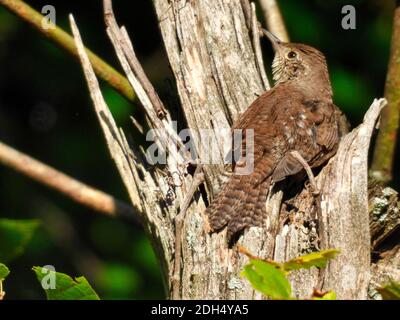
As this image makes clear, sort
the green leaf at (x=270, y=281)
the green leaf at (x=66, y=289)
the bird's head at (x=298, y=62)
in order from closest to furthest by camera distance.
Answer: the green leaf at (x=270, y=281)
the green leaf at (x=66, y=289)
the bird's head at (x=298, y=62)

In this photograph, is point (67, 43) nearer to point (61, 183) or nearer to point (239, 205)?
point (61, 183)

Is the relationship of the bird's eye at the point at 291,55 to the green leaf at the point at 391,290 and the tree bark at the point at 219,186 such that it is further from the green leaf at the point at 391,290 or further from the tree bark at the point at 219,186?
the green leaf at the point at 391,290

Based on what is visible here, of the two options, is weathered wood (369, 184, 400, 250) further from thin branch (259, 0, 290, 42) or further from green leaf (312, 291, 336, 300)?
thin branch (259, 0, 290, 42)

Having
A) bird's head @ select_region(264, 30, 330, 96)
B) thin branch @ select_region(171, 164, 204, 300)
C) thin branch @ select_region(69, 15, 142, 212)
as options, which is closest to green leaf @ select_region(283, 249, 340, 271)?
thin branch @ select_region(171, 164, 204, 300)

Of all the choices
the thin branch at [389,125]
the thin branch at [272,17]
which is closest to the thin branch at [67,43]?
the thin branch at [272,17]

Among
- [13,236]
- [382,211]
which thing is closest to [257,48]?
[382,211]

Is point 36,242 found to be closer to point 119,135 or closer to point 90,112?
point 90,112
